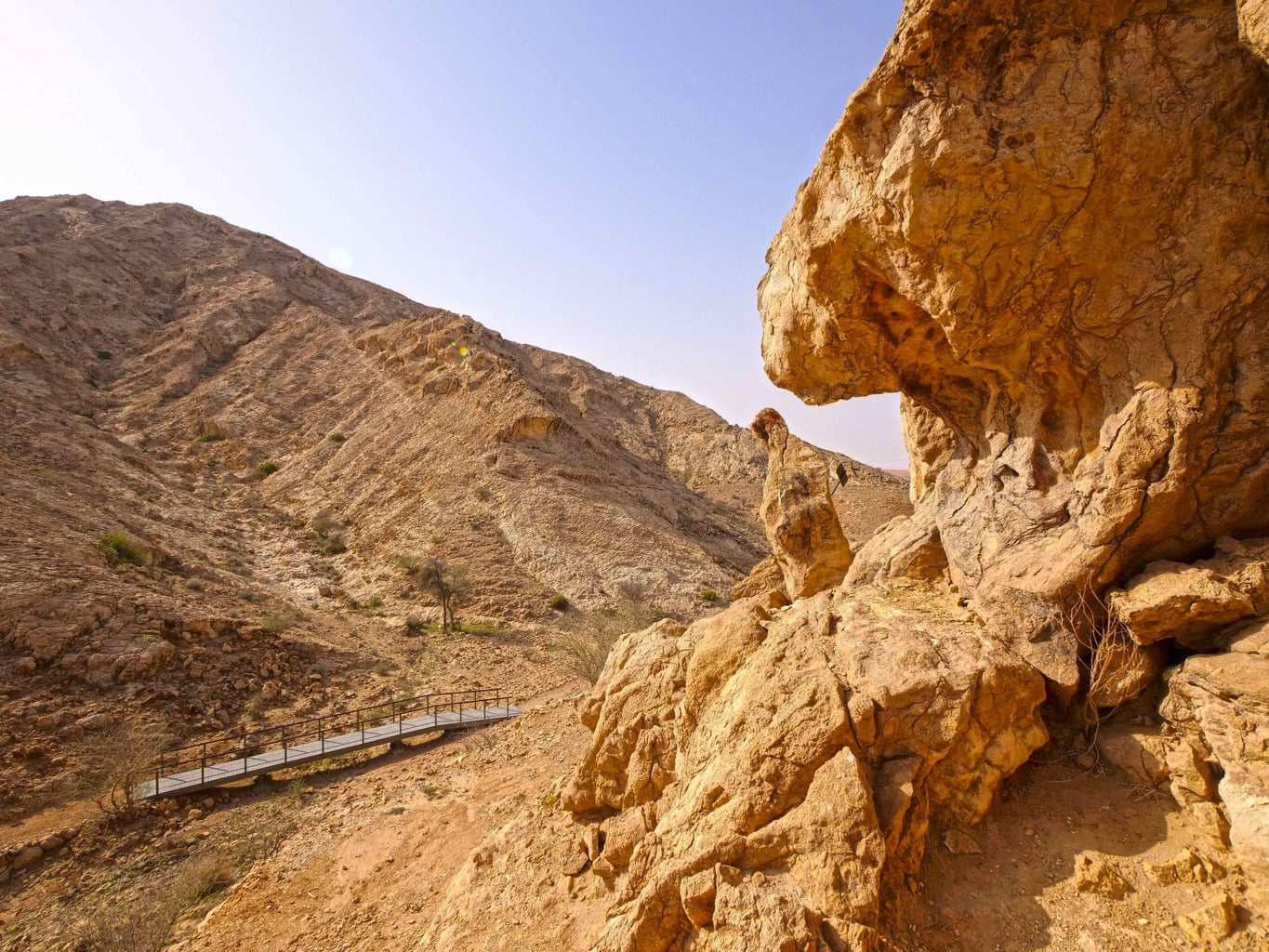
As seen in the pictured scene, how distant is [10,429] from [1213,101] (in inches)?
1378

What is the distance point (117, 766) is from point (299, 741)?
3133 millimetres

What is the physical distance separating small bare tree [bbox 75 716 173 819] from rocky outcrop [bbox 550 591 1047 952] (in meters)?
8.48

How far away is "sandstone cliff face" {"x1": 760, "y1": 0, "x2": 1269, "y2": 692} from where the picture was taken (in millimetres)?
4602

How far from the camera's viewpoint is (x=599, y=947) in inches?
178

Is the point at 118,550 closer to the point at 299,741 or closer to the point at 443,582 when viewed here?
the point at 443,582

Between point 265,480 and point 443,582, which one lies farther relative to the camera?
point 265,480

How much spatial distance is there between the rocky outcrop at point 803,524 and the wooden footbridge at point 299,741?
8.20 metres

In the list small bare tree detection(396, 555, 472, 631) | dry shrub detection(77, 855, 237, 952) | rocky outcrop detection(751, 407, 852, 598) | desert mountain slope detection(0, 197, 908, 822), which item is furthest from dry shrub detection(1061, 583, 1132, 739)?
small bare tree detection(396, 555, 472, 631)

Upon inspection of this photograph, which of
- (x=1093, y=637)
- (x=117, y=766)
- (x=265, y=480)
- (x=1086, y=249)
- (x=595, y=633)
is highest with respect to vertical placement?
(x=265, y=480)

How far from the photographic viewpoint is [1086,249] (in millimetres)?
5039

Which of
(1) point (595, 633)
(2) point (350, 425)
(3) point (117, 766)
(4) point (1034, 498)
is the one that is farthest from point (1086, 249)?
(2) point (350, 425)

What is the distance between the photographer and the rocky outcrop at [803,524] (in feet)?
30.1

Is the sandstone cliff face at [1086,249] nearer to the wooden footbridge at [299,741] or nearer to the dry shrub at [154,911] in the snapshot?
the dry shrub at [154,911]

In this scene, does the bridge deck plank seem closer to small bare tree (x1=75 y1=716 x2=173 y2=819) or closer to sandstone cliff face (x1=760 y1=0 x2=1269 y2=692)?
small bare tree (x1=75 y1=716 x2=173 y2=819)
